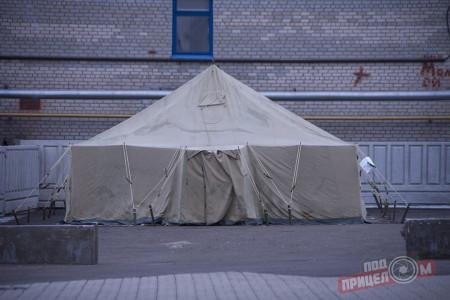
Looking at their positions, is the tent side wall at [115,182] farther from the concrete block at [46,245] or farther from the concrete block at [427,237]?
the concrete block at [427,237]

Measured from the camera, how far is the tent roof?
686 inches

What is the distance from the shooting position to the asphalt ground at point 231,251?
35.1 ft

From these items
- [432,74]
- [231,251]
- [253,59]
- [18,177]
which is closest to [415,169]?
[432,74]

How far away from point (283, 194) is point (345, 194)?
54.0 inches

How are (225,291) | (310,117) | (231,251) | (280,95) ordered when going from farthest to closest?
1. (310,117)
2. (280,95)
3. (231,251)
4. (225,291)

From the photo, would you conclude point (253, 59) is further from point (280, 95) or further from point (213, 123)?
point (213, 123)

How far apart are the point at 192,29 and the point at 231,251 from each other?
32.9 feet

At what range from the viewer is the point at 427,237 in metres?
11.2

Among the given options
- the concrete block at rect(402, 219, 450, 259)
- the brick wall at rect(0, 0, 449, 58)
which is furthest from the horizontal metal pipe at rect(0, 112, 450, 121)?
the concrete block at rect(402, 219, 450, 259)

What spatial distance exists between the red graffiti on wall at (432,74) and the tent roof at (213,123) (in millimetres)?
4677

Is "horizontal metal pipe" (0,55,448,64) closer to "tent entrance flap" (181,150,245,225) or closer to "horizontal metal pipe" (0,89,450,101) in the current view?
"horizontal metal pipe" (0,89,450,101)

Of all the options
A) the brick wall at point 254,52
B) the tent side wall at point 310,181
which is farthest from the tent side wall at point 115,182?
the brick wall at point 254,52

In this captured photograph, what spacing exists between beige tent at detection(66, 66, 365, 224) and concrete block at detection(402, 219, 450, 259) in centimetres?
584

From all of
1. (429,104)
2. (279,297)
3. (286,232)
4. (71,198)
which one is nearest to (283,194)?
(286,232)
